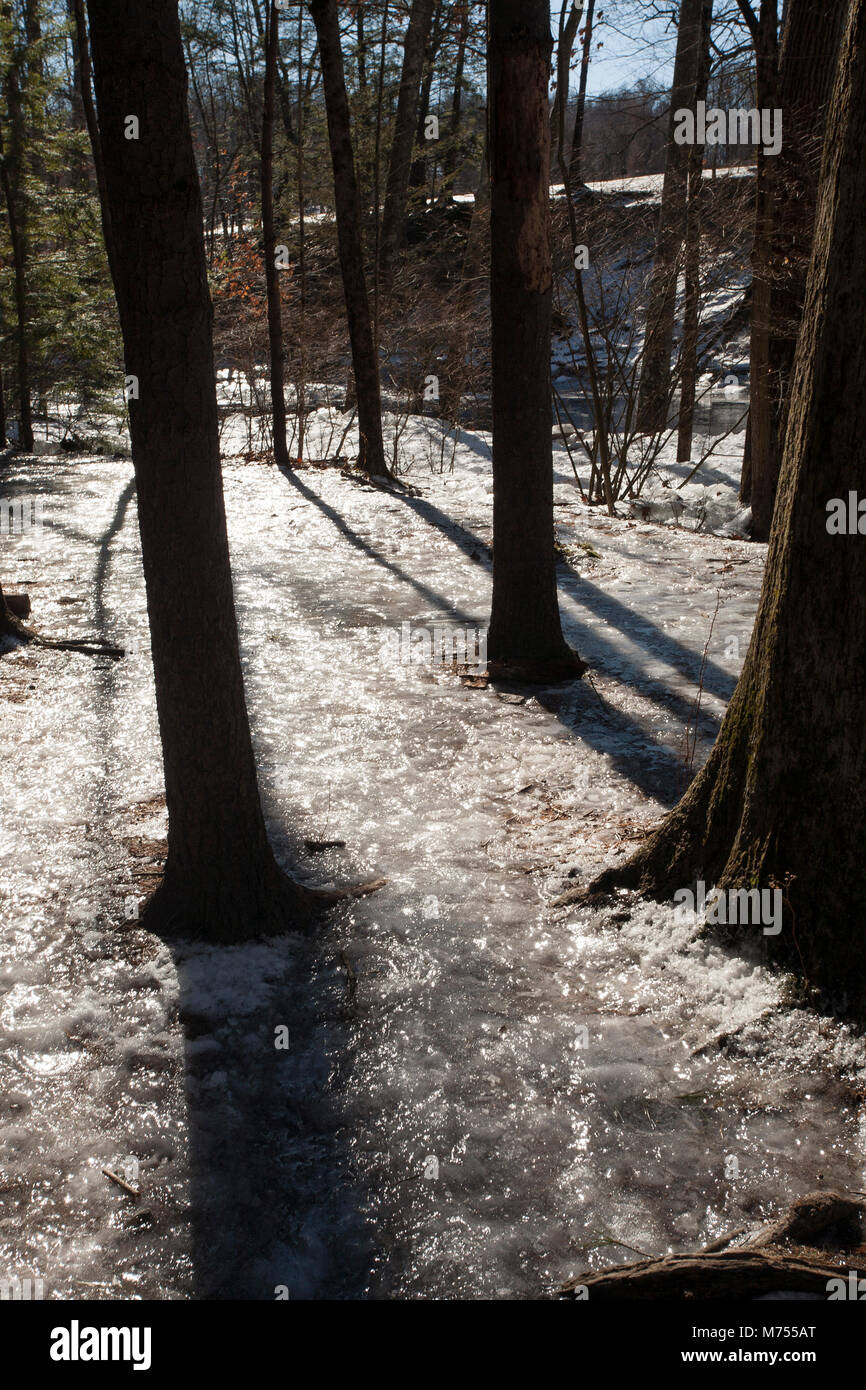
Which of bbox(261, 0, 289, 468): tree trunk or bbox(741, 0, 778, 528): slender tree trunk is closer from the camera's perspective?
bbox(741, 0, 778, 528): slender tree trunk

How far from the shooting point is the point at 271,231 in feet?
44.8

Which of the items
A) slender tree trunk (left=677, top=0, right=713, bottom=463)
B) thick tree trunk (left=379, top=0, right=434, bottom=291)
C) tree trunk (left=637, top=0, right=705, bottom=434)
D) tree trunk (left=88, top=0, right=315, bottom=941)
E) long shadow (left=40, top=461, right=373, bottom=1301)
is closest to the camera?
long shadow (left=40, top=461, right=373, bottom=1301)

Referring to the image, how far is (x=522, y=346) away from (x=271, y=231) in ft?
30.7

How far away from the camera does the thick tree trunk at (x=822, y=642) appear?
2.80 m

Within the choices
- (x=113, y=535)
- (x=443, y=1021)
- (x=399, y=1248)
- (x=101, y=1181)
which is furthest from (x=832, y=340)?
(x=113, y=535)

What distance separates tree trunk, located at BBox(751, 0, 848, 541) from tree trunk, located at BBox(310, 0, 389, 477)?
5201mm

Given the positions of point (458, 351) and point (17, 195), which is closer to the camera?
point (17, 195)

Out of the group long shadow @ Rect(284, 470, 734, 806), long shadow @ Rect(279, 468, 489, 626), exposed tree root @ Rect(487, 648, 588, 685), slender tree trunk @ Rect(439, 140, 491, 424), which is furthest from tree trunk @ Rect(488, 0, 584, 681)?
slender tree trunk @ Rect(439, 140, 491, 424)

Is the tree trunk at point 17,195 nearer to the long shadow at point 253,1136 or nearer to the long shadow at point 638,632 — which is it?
the long shadow at point 638,632

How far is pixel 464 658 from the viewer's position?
266 inches

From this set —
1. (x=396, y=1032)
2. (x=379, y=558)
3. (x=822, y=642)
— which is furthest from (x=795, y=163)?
(x=396, y=1032)

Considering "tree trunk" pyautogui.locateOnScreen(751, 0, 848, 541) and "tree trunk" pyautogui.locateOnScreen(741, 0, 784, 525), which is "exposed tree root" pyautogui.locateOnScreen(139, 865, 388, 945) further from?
"tree trunk" pyautogui.locateOnScreen(741, 0, 784, 525)

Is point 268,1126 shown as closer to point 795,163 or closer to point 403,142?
point 795,163

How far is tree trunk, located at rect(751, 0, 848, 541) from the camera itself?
8.65 m
